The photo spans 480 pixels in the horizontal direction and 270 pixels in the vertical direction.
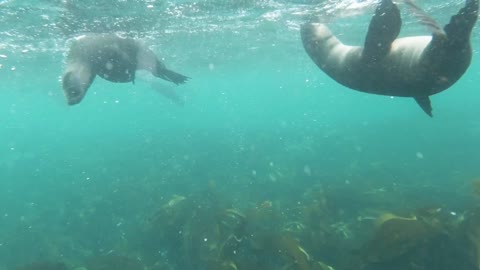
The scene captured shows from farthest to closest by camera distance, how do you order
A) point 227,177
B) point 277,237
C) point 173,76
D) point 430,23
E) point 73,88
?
1. point 227,177
2. point 277,237
3. point 173,76
4. point 73,88
5. point 430,23

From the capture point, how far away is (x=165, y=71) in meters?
6.62

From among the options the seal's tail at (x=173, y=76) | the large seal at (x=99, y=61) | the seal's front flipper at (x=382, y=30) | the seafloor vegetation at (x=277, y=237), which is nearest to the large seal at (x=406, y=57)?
the seal's front flipper at (x=382, y=30)

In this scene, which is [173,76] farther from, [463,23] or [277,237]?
[463,23]

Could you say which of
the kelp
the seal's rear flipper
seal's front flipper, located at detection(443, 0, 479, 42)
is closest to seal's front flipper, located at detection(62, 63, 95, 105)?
the seal's rear flipper

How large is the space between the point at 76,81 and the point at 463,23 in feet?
15.5

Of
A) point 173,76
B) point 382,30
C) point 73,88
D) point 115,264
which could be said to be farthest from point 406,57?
point 115,264

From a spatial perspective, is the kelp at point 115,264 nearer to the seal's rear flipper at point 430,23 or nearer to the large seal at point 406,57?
the large seal at point 406,57

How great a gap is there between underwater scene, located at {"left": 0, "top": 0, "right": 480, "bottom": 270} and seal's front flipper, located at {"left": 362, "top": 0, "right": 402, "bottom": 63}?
0.04m

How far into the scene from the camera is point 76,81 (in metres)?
4.98

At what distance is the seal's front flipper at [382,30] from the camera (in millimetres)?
3027

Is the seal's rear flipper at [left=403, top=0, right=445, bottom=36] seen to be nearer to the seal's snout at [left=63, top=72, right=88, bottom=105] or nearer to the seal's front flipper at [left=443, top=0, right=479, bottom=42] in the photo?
the seal's front flipper at [left=443, top=0, right=479, bottom=42]

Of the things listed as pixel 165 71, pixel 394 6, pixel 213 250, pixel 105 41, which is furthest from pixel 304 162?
pixel 394 6

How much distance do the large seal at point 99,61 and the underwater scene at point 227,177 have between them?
0.03m

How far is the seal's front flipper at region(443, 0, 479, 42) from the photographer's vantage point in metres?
2.55
